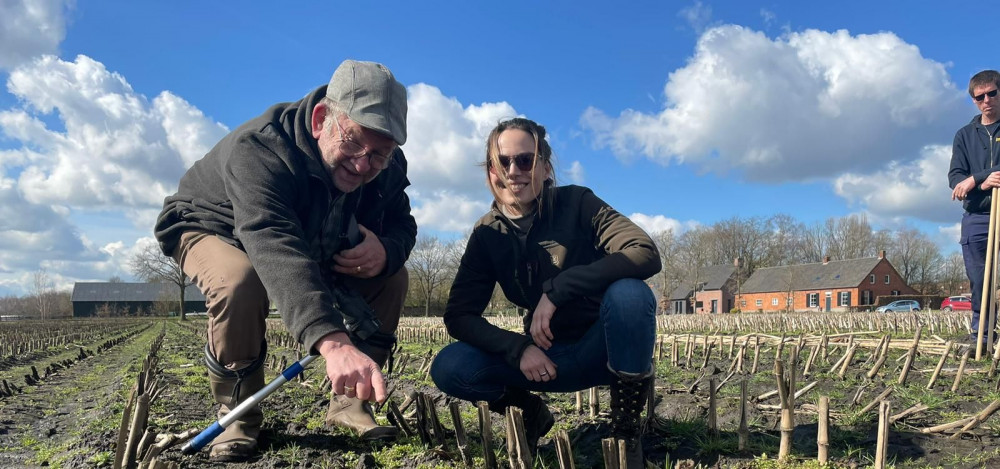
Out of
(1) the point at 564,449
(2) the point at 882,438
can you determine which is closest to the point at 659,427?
(2) the point at 882,438

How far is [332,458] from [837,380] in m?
4.33

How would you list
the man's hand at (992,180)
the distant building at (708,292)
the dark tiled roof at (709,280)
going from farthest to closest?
the dark tiled roof at (709,280) < the distant building at (708,292) < the man's hand at (992,180)

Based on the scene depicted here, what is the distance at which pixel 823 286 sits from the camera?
58156 millimetres

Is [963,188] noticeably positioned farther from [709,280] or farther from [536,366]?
[709,280]

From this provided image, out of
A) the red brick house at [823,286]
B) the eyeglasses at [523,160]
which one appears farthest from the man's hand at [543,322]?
the red brick house at [823,286]

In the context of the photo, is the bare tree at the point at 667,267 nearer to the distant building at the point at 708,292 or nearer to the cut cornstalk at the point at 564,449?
the distant building at the point at 708,292

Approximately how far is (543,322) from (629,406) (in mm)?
557

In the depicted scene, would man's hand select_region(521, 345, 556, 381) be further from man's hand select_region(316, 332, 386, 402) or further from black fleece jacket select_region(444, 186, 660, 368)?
man's hand select_region(316, 332, 386, 402)

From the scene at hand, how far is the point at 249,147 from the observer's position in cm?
299

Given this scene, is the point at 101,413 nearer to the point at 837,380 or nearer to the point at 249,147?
the point at 249,147

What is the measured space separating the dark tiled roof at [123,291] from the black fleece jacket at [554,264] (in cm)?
8876

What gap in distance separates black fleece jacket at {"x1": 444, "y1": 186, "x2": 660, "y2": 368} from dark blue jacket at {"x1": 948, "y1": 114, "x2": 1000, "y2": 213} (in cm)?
488

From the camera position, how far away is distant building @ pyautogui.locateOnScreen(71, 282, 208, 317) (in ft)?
270

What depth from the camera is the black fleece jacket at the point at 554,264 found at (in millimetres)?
2980
